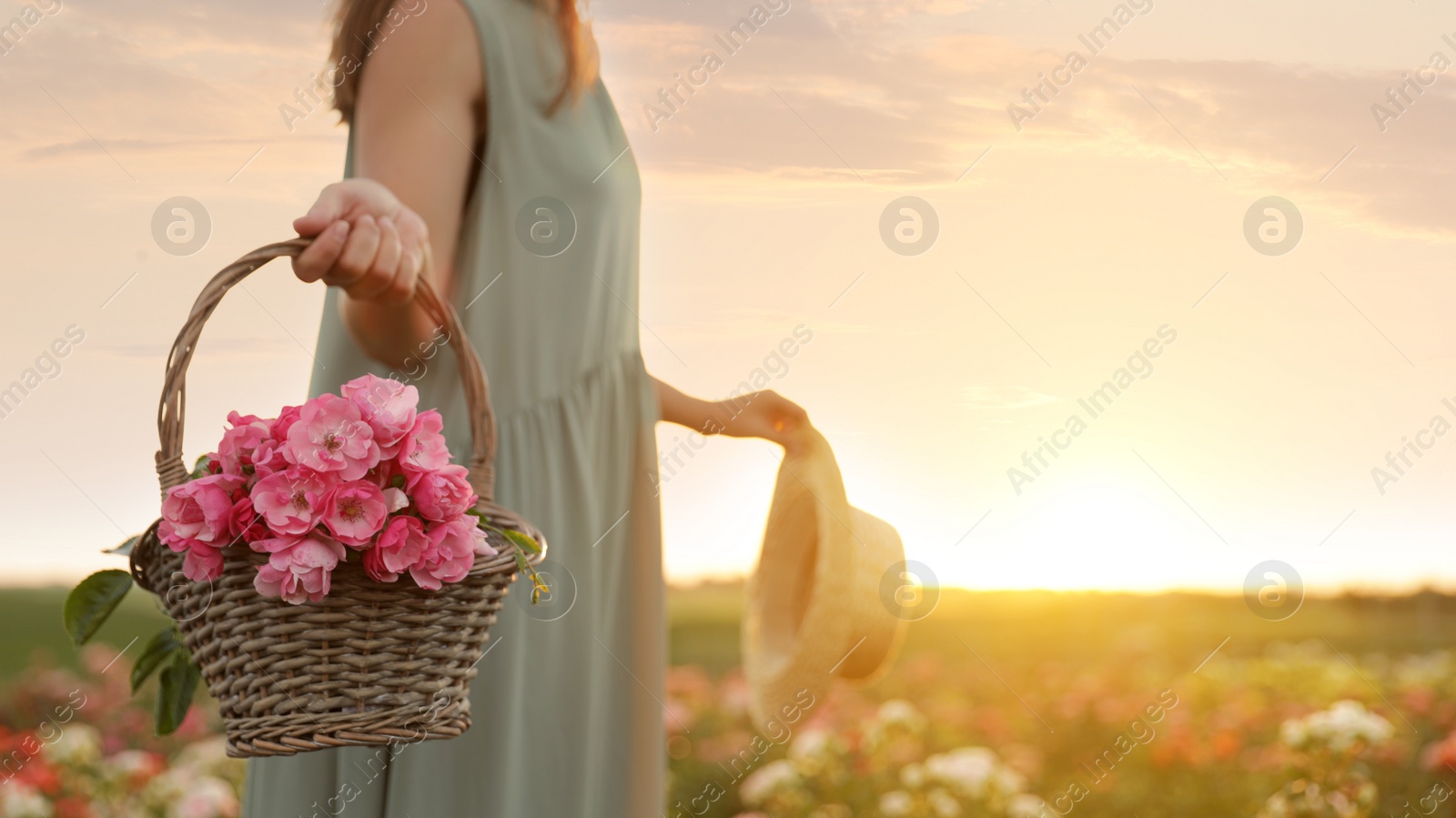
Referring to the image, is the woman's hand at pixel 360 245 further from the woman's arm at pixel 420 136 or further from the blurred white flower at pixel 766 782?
the blurred white flower at pixel 766 782

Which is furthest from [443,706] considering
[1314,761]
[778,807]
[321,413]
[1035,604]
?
[1035,604]

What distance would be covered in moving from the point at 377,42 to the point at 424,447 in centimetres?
45

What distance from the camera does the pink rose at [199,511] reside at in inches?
34.0

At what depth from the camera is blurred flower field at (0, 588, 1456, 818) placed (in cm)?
318

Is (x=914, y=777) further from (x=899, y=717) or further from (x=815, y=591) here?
(x=815, y=591)

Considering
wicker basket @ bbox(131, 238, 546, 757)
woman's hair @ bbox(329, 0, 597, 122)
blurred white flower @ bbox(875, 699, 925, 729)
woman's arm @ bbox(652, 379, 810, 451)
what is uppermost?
woman's hair @ bbox(329, 0, 597, 122)

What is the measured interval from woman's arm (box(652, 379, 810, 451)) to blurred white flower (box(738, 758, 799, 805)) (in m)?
1.99

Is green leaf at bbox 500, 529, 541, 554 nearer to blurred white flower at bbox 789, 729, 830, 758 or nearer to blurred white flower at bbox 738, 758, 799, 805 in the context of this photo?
blurred white flower at bbox 738, 758, 799, 805

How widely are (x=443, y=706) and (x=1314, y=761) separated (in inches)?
121

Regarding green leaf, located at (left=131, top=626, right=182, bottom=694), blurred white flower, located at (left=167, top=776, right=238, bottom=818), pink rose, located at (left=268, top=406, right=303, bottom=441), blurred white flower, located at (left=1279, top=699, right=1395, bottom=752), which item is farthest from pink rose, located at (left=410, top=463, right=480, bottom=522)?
blurred white flower, located at (left=1279, top=699, right=1395, bottom=752)

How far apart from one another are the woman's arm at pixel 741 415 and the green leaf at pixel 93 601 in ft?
1.98

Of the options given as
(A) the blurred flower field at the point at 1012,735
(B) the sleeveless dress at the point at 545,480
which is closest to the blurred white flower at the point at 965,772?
(A) the blurred flower field at the point at 1012,735

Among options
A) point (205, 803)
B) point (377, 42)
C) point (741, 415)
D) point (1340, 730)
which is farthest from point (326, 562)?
point (1340, 730)

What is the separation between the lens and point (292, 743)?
Answer: 0.84 meters
